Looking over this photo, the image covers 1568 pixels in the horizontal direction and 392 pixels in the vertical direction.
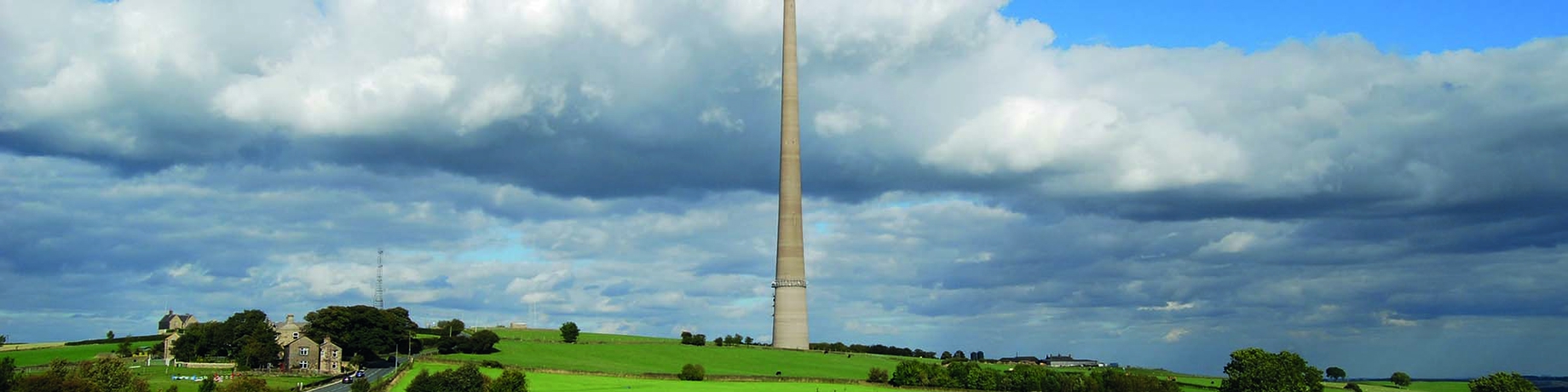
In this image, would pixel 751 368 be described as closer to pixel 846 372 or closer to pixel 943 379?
pixel 846 372

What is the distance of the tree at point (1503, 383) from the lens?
431ft

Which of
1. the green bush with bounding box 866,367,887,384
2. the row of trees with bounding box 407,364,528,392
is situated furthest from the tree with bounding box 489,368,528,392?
the green bush with bounding box 866,367,887,384

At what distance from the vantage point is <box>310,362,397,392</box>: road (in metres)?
121

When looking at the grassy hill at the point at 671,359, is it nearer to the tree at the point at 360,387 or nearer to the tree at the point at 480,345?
the tree at the point at 480,345

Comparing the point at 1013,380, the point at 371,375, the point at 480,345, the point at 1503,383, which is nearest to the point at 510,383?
the point at 371,375

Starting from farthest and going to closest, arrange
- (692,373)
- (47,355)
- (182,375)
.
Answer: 1. (47,355)
2. (182,375)
3. (692,373)

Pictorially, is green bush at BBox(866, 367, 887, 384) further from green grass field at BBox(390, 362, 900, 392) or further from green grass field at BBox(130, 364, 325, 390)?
green grass field at BBox(130, 364, 325, 390)

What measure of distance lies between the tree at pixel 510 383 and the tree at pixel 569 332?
257ft

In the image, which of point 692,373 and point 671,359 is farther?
point 671,359

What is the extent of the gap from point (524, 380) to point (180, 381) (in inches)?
1768

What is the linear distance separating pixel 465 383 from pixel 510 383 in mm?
4368

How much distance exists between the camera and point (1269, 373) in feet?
439

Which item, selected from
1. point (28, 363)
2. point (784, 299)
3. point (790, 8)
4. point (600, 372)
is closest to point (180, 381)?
point (600, 372)

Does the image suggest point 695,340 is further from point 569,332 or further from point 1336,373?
point 1336,373
